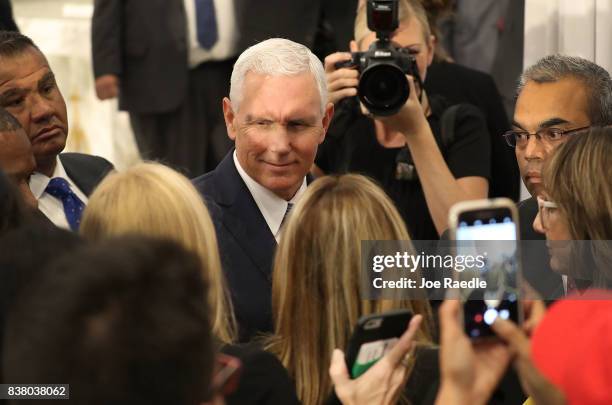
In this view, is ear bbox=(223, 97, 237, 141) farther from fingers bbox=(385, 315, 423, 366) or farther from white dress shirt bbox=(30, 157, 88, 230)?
fingers bbox=(385, 315, 423, 366)

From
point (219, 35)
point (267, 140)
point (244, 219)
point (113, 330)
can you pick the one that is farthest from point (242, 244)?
point (219, 35)

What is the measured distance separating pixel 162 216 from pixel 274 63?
104 centimetres

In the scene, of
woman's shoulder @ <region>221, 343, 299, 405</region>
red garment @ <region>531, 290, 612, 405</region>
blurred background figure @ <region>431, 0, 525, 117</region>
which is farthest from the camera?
blurred background figure @ <region>431, 0, 525, 117</region>

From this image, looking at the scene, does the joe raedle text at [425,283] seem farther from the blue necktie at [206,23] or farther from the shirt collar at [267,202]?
the blue necktie at [206,23]

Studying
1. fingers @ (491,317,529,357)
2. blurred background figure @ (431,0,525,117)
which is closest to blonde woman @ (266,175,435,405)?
fingers @ (491,317,529,357)

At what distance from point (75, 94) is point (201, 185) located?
272 centimetres

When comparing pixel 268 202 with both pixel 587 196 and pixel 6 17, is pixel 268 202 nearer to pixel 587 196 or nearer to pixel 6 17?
pixel 587 196

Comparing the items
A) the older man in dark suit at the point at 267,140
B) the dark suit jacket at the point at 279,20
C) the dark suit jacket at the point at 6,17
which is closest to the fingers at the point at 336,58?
the older man in dark suit at the point at 267,140

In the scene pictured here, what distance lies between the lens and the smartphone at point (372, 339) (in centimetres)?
198

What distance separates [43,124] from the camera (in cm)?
334

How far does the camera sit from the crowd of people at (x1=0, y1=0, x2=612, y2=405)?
1.45 meters

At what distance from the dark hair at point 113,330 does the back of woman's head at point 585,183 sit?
3.30 ft

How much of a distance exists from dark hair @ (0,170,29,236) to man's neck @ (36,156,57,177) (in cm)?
131

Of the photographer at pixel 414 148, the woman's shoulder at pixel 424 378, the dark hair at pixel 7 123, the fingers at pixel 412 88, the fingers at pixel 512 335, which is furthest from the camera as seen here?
the photographer at pixel 414 148
